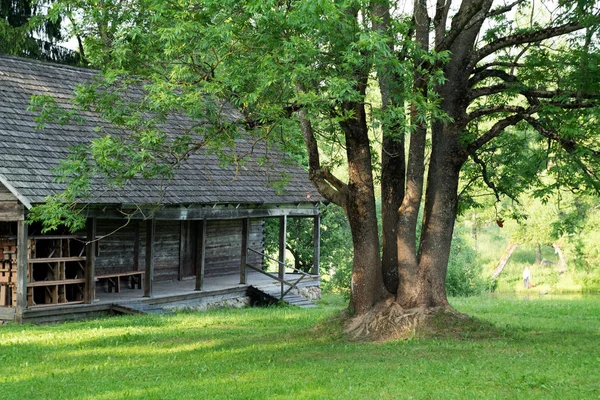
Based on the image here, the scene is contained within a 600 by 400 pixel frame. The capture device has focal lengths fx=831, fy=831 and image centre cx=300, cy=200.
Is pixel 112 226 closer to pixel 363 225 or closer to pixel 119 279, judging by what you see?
pixel 119 279

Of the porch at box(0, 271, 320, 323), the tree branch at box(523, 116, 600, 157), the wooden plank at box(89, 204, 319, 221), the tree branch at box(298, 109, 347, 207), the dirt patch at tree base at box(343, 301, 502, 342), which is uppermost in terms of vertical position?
the tree branch at box(523, 116, 600, 157)

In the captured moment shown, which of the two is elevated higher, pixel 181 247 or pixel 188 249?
pixel 181 247

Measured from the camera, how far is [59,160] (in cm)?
1947

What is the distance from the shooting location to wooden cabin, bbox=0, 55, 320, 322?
1859cm

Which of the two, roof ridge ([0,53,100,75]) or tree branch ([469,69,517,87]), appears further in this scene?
roof ridge ([0,53,100,75])

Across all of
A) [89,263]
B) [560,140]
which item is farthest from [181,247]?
[560,140]

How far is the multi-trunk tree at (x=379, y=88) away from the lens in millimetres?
11938

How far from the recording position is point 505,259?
187 feet

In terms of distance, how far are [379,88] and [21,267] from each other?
30.1ft

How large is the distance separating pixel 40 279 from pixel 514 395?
537 inches

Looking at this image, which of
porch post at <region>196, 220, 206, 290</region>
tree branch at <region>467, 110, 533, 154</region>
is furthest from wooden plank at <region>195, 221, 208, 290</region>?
tree branch at <region>467, 110, 533, 154</region>

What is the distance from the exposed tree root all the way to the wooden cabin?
173 inches

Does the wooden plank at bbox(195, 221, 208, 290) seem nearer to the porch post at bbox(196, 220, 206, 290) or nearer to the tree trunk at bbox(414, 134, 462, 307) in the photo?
the porch post at bbox(196, 220, 206, 290)

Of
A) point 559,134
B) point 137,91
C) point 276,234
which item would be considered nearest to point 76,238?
point 137,91
